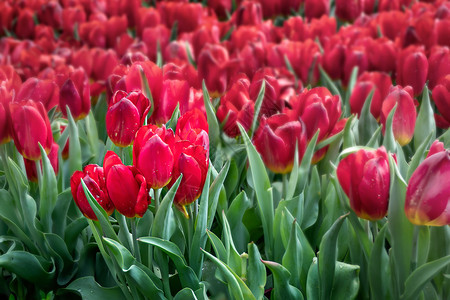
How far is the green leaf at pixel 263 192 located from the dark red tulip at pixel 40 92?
516 mm

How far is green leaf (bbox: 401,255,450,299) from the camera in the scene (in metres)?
0.87

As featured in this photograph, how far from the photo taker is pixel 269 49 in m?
2.08

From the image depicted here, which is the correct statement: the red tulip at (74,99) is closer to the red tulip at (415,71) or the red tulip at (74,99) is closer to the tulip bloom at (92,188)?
the tulip bloom at (92,188)

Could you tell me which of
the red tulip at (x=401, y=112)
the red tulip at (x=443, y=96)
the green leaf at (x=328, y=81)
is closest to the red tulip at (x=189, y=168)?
the red tulip at (x=401, y=112)

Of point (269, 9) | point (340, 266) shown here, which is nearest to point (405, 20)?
point (269, 9)

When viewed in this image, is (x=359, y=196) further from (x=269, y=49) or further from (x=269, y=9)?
(x=269, y=9)

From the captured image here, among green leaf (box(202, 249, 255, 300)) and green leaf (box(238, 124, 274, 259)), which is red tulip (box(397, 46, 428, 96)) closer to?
green leaf (box(238, 124, 274, 259))

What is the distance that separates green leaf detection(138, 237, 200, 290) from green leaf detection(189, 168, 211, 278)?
3 cm

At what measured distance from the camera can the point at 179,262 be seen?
99 centimetres

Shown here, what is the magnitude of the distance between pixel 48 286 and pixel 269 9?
226 cm

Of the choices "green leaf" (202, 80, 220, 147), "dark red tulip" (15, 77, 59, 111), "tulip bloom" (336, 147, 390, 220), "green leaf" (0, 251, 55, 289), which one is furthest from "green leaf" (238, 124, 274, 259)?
"dark red tulip" (15, 77, 59, 111)

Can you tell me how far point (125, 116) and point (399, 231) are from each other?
1.55ft

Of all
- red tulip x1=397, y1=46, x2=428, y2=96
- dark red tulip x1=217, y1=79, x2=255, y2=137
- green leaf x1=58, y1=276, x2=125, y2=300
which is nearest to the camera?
green leaf x1=58, y1=276, x2=125, y2=300

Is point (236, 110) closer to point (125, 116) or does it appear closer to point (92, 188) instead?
point (125, 116)
